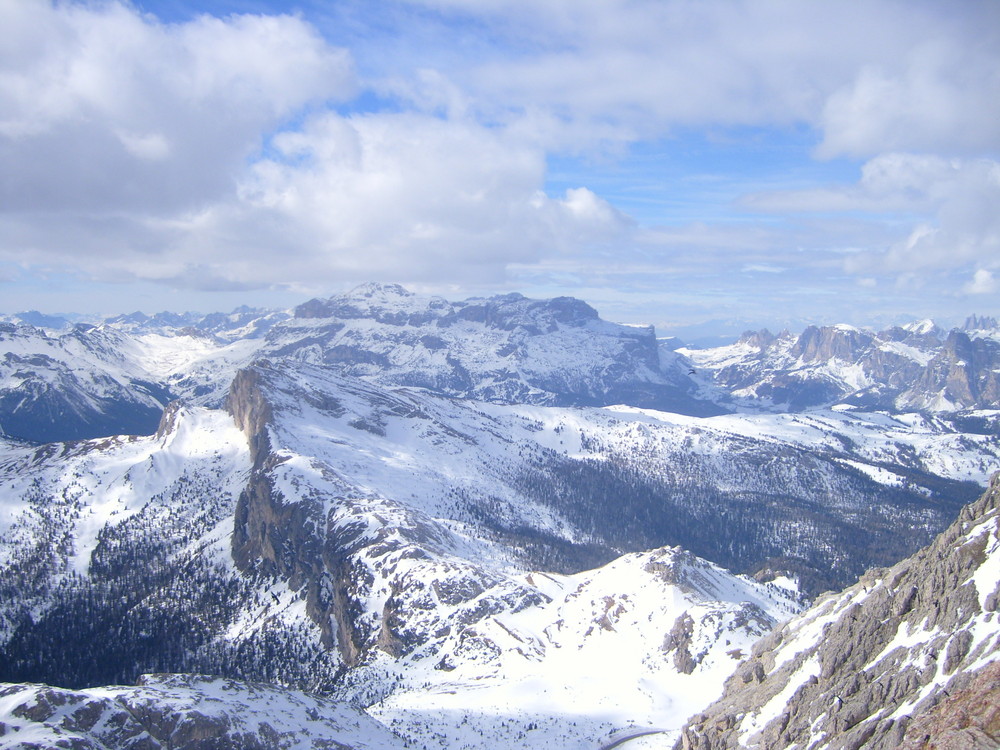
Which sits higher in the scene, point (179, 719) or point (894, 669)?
point (894, 669)

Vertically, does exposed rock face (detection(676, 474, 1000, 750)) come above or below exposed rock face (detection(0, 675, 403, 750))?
above

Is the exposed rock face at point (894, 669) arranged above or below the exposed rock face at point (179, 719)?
above

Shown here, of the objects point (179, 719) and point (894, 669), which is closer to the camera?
point (894, 669)

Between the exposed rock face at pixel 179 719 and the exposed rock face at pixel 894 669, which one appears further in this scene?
the exposed rock face at pixel 179 719

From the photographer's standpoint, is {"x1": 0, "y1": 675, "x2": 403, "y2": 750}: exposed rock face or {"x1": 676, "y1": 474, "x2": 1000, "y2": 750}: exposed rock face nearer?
{"x1": 676, "y1": 474, "x2": 1000, "y2": 750}: exposed rock face
